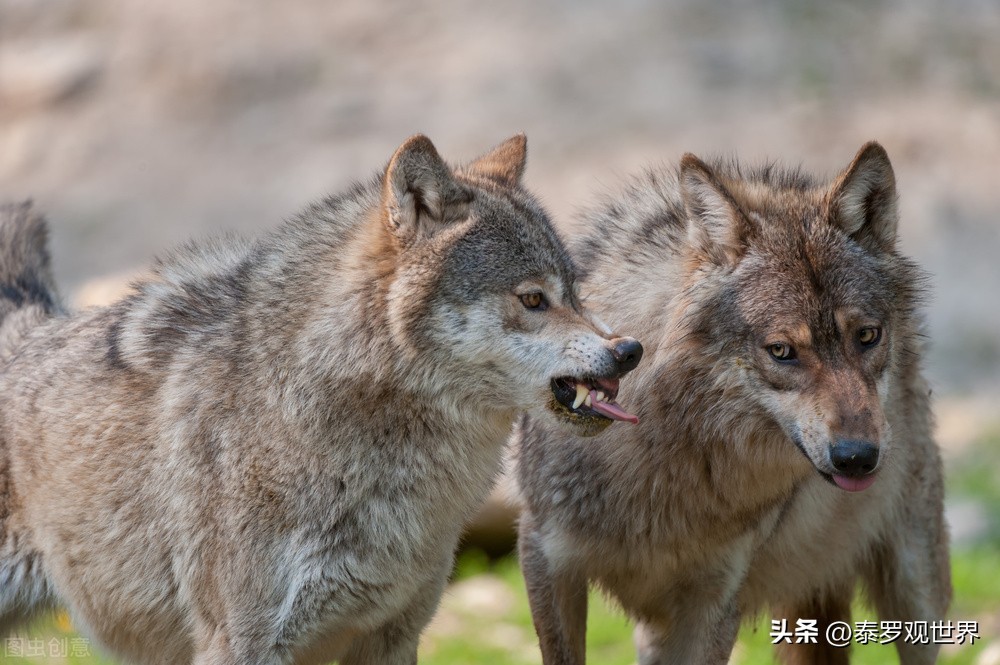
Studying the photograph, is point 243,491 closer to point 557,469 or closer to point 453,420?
point 453,420

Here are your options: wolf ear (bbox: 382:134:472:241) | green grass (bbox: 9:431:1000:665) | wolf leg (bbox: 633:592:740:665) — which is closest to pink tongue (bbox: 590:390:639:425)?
wolf ear (bbox: 382:134:472:241)

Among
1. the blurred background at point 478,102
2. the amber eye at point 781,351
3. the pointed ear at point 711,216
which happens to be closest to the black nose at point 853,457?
the amber eye at point 781,351

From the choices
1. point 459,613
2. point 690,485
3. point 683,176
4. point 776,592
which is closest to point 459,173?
point 683,176

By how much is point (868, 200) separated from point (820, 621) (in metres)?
2.64

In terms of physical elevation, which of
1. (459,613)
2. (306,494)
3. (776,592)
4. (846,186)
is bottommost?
(459,613)

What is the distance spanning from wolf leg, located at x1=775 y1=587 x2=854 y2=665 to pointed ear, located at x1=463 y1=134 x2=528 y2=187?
3.09m

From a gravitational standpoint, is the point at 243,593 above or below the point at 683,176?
below

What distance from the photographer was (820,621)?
6898 mm

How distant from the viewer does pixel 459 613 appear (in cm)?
867

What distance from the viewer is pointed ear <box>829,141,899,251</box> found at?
17.0 feet

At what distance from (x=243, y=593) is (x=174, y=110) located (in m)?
12.4

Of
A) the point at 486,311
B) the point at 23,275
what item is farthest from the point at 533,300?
the point at 23,275

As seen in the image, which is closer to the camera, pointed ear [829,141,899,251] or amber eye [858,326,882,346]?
amber eye [858,326,882,346]

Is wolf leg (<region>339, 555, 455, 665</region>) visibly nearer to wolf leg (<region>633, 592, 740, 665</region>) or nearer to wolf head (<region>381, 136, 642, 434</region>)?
wolf head (<region>381, 136, 642, 434</region>)
